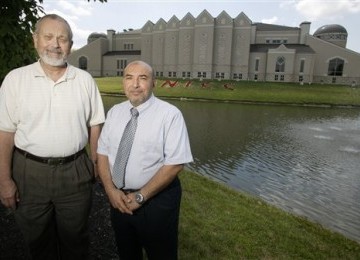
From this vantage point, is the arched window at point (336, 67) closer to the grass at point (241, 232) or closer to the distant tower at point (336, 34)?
the distant tower at point (336, 34)

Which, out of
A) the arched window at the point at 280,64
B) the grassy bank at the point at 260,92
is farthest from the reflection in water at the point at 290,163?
the arched window at the point at 280,64

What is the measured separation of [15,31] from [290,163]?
1239cm

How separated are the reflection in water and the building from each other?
4259cm

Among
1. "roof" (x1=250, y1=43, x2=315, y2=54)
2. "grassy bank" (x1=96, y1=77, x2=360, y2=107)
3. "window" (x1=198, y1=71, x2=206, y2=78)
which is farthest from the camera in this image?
"window" (x1=198, y1=71, x2=206, y2=78)

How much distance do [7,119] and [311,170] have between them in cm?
1293

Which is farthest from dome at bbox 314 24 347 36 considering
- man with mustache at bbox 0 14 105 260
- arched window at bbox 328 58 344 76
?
man with mustache at bbox 0 14 105 260

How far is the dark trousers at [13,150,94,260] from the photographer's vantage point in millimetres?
3432

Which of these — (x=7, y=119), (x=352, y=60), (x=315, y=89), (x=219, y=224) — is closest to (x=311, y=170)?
(x=219, y=224)

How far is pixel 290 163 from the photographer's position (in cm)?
1456

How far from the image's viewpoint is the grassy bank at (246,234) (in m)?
5.30

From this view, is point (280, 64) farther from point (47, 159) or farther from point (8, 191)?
point (8, 191)

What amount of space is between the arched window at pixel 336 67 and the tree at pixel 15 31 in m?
71.1

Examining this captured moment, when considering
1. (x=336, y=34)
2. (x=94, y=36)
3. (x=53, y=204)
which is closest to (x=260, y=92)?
(x=336, y=34)

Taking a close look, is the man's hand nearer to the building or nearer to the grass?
the grass
